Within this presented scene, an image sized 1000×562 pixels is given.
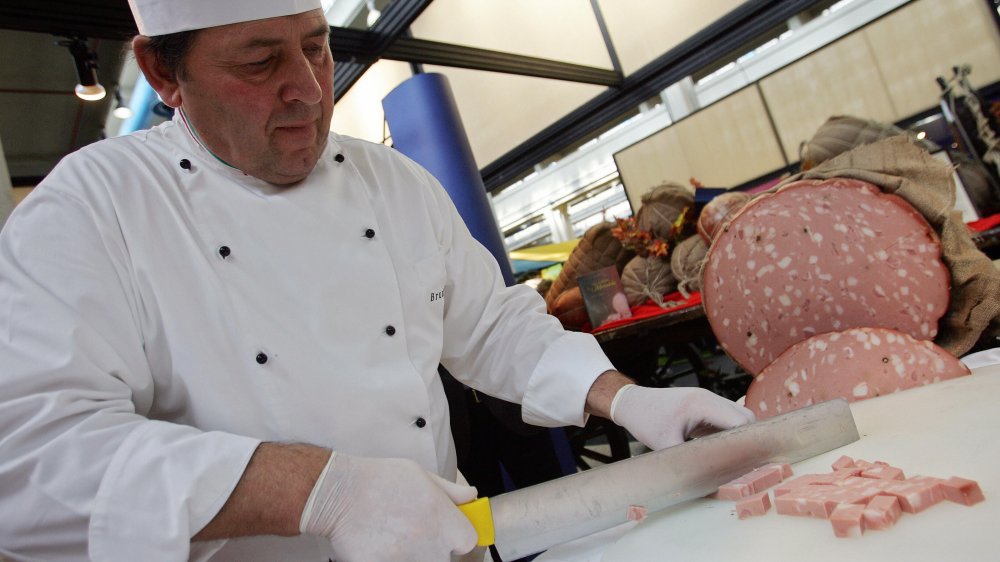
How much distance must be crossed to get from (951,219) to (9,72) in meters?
5.73

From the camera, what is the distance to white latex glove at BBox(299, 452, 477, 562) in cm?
81

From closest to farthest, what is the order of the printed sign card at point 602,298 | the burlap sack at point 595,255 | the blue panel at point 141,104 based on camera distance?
the printed sign card at point 602,298 < the burlap sack at point 595,255 < the blue panel at point 141,104

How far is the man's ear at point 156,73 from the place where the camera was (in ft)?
3.65

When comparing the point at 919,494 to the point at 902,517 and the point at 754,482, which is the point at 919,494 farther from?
the point at 754,482

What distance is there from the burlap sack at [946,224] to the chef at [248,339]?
586mm

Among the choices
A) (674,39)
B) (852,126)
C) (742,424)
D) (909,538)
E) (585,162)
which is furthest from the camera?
(585,162)

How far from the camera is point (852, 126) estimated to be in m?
2.41

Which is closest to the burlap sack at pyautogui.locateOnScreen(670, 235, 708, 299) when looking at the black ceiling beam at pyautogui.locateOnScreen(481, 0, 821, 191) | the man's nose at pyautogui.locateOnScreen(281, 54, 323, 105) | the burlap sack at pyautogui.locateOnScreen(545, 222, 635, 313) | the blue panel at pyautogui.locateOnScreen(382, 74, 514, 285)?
the burlap sack at pyautogui.locateOnScreen(545, 222, 635, 313)

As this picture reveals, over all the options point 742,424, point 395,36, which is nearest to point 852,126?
point 742,424

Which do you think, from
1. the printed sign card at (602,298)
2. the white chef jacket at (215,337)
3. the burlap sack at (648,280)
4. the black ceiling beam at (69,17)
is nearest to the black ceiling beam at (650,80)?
the burlap sack at (648,280)

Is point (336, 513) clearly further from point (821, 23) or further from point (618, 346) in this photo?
point (821, 23)

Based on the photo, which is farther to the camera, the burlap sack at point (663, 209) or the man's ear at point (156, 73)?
the burlap sack at point (663, 209)

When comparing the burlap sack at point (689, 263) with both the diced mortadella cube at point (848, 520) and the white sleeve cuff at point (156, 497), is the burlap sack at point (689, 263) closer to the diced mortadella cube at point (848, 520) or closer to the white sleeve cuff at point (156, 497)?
the diced mortadella cube at point (848, 520)

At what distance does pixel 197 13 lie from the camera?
3.43 feet
